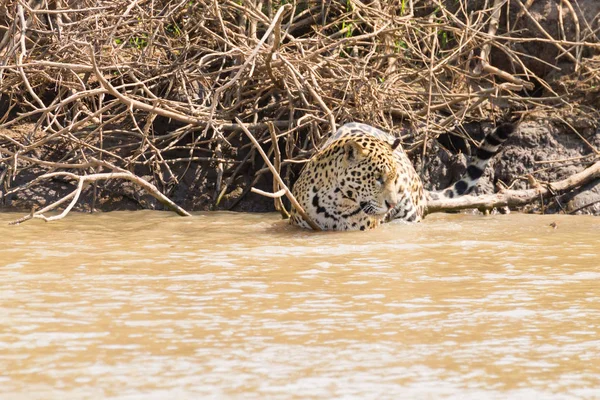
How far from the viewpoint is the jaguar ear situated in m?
7.48

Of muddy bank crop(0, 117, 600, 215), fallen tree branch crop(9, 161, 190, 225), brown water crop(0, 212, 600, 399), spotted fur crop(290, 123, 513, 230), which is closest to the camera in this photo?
brown water crop(0, 212, 600, 399)

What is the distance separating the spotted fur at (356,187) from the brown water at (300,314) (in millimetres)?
226

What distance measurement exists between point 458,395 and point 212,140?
17.5ft

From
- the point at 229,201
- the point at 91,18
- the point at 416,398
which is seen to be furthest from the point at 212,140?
the point at 416,398

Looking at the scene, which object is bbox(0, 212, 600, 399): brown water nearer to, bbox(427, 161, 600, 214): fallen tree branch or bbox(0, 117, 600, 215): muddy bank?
Answer: bbox(427, 161, 600, 214): fallen tree branch

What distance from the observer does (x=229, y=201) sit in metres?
9.17

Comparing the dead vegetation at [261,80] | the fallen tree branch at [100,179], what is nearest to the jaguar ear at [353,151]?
the dead vegetation at [261,80]

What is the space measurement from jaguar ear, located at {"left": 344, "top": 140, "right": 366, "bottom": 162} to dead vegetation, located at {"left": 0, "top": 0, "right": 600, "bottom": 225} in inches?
29.4

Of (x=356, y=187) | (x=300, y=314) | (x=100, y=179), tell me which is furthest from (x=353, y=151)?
(x=300, y=314)

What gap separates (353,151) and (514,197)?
165 centimetres

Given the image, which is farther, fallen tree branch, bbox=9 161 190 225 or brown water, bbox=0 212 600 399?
fallen tree branch, bbox=9 161 190 225

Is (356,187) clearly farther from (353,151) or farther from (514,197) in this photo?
(514,197)

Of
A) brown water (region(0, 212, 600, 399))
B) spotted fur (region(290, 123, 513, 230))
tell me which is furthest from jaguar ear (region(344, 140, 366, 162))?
brown water (region(0, 212, 600, 399))

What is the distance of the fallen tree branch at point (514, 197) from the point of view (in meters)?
8.36
